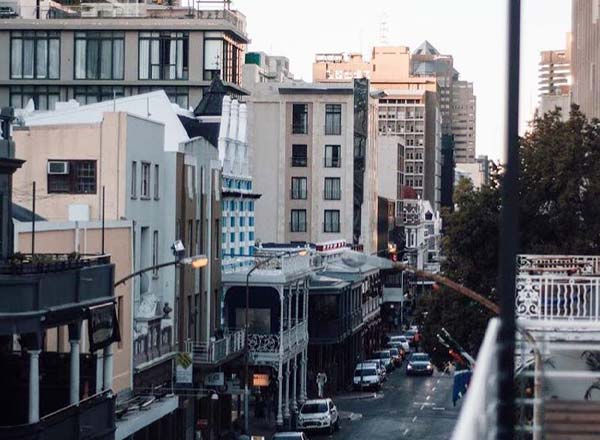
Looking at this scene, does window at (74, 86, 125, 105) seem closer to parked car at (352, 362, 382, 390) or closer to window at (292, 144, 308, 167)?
window at (292, 144, 308, 167)

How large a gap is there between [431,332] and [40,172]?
13.0 m

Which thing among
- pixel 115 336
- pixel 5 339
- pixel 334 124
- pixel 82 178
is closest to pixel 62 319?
pixel 5 339

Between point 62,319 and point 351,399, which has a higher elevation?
point 62,319

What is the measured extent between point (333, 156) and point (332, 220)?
448cm

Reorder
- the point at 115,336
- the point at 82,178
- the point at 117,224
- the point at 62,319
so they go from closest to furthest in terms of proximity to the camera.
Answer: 1. the point at 62,319
2. the point at 115,336
3. the point at 117,224
4. the point at 82,178

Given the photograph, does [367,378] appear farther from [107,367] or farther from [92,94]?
[107,367]

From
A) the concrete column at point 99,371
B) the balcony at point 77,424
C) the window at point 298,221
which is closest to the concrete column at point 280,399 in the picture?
the concrete column at point 99,371

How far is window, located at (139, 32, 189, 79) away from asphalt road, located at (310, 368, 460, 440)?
73.6 ft

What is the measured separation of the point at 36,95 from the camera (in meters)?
Answer: 90.8

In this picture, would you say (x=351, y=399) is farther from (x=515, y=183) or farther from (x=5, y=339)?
(x=515, y=183)

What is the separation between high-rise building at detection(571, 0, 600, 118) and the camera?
242 feet

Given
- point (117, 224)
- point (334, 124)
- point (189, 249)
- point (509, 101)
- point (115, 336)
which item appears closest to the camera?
point (509, 101)

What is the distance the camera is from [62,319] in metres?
32.4

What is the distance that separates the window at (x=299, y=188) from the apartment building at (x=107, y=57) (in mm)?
15997
